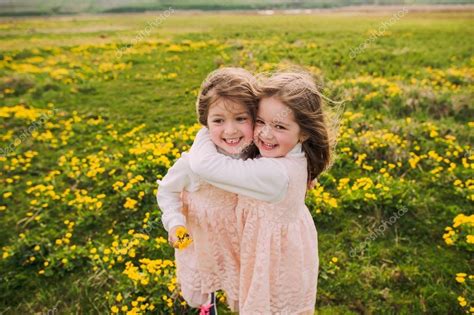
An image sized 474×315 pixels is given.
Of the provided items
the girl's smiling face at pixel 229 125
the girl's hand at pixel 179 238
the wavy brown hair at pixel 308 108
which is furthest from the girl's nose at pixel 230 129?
the girl's hand at pixel 179 238

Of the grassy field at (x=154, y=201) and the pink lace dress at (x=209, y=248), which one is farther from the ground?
the pink lace dress at (x=209, y=248)

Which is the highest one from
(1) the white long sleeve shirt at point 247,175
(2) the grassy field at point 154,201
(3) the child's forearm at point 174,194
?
(1) the white long sleeve shirt at point 247,175

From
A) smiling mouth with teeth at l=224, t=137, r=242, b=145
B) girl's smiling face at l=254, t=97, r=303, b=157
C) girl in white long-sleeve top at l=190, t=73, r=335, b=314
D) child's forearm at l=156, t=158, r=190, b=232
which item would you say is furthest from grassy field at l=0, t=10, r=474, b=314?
child's forearm at l=156, t=158, r=190, b=232

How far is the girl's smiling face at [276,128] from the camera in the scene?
2.50 m

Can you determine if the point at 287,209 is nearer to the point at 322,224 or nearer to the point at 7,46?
the point at 322,224

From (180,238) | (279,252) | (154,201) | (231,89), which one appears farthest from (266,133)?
(154,201)

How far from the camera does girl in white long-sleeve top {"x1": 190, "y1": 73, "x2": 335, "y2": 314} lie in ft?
8.09

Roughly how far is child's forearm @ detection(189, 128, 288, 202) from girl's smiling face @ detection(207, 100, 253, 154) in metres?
0.18

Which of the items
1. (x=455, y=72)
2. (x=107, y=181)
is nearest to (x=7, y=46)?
(x=107, y=181)

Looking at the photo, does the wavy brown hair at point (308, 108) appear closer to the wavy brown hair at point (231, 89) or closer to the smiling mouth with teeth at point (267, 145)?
the wavy brown hair at point (231, 89)

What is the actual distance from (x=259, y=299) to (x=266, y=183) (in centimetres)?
88

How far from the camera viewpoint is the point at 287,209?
261cm

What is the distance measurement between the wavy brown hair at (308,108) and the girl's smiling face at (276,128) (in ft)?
0.12

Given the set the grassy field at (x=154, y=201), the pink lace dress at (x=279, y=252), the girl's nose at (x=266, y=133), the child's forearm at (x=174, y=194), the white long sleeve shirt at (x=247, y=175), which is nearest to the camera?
the white long sleeve shirt at (x=247, y=175)
